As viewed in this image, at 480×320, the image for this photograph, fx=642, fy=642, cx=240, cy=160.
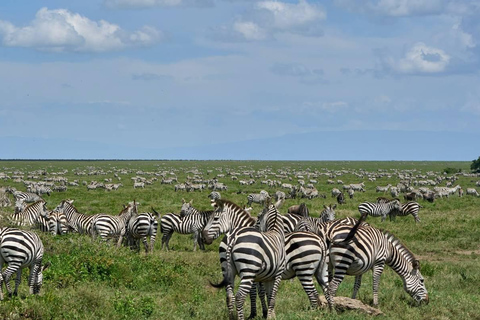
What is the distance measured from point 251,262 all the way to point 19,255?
205 inches

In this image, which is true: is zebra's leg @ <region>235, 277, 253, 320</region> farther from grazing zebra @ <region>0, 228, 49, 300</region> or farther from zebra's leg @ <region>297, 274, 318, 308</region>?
grazing zebra @ <region>0, 228, 49, 300</region>

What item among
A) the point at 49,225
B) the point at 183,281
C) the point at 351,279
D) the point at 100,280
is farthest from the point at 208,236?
the point at 49,225

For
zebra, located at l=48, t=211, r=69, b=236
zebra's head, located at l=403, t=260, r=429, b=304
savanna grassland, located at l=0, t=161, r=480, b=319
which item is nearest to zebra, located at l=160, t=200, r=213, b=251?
savanna grassland, located at l=0, t=161, r=480, b=319

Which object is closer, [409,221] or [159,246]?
[159,246]

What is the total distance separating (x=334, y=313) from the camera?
1162 centimetres

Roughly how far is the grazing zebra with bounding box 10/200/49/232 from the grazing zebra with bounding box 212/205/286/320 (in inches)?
502

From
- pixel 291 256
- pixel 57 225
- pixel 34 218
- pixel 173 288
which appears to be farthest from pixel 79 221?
pixel 291 256

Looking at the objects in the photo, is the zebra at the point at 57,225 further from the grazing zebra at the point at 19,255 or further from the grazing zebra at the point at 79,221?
the grazing zebra at the point at 19,255

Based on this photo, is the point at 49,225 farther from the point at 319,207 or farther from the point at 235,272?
the point at 319,207

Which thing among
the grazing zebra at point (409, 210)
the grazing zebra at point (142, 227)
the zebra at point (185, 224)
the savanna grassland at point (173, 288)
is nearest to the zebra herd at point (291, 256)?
the savanna grassland at point (173, 288)

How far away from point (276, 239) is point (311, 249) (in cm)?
74

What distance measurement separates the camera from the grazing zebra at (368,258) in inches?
501

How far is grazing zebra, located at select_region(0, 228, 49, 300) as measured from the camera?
12977 millimetres

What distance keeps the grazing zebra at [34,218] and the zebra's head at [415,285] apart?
1348cm
